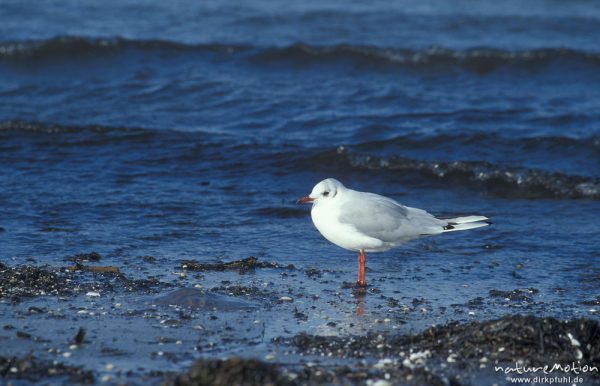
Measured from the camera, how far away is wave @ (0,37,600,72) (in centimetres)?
1570

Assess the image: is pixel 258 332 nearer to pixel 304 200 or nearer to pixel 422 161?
pixel 304 200

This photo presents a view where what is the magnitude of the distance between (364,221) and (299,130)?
5.12 m

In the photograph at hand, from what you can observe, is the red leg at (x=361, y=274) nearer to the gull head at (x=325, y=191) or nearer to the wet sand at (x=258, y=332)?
the wet sand at (x=258, y=332)

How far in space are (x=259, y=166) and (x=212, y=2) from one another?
9482 millimetres

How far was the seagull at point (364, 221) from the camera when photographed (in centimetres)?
737

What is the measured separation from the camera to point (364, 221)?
7.41 m

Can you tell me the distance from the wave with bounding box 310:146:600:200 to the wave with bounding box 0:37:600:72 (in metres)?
4.76

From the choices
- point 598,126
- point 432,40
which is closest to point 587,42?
point 432,40

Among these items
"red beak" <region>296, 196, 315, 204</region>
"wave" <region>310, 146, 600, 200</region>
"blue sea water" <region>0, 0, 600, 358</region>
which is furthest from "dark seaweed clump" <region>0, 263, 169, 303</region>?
"wave" <region>310, 146, 600, 200</region>

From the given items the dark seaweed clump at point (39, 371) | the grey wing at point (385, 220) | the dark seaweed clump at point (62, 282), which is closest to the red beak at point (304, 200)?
the grey wing at point (385, 220)

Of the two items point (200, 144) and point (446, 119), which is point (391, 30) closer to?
point (446, 119)

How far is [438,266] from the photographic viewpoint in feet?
25.8

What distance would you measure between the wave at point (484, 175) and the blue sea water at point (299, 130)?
3 cm

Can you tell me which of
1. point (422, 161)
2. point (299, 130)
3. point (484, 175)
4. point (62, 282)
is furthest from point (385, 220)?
point (299, 130)
